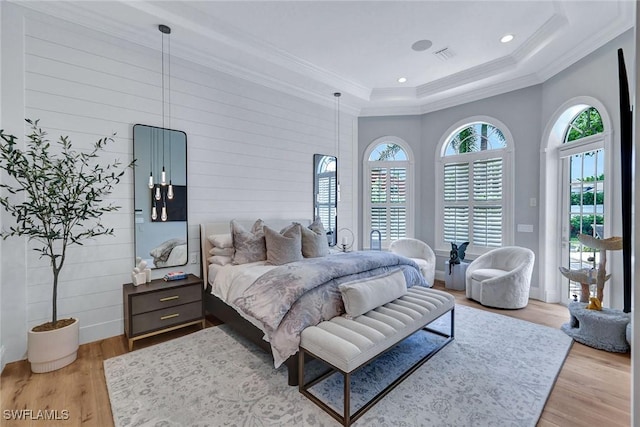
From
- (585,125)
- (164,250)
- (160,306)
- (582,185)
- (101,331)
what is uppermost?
(585,125)

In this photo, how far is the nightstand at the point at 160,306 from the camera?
8.77 feet

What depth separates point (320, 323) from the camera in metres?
2.22

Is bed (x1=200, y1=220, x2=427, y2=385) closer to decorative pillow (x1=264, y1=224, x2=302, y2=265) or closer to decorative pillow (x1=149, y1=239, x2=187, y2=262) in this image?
decorative pillow (x1=264, y1=224, x2=302, y2=265)

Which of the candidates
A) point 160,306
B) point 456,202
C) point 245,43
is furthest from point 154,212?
point 456,202

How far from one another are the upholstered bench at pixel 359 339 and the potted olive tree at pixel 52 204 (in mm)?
2071

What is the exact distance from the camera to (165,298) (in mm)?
2836

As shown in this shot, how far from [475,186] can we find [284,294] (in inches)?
160

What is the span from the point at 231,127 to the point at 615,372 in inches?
182

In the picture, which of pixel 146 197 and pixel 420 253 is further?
pixel 420 253

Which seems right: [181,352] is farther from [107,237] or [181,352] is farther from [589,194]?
[589,194]

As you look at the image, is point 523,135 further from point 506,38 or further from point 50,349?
point 50,349

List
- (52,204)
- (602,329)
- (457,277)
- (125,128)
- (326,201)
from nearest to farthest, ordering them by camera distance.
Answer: (52,204), (602,329), (125,128), (457,277), (326,201)

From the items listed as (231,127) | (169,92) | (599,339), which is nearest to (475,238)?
(599,339)

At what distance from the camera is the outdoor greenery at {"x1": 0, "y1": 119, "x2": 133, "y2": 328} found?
7.61 ft
